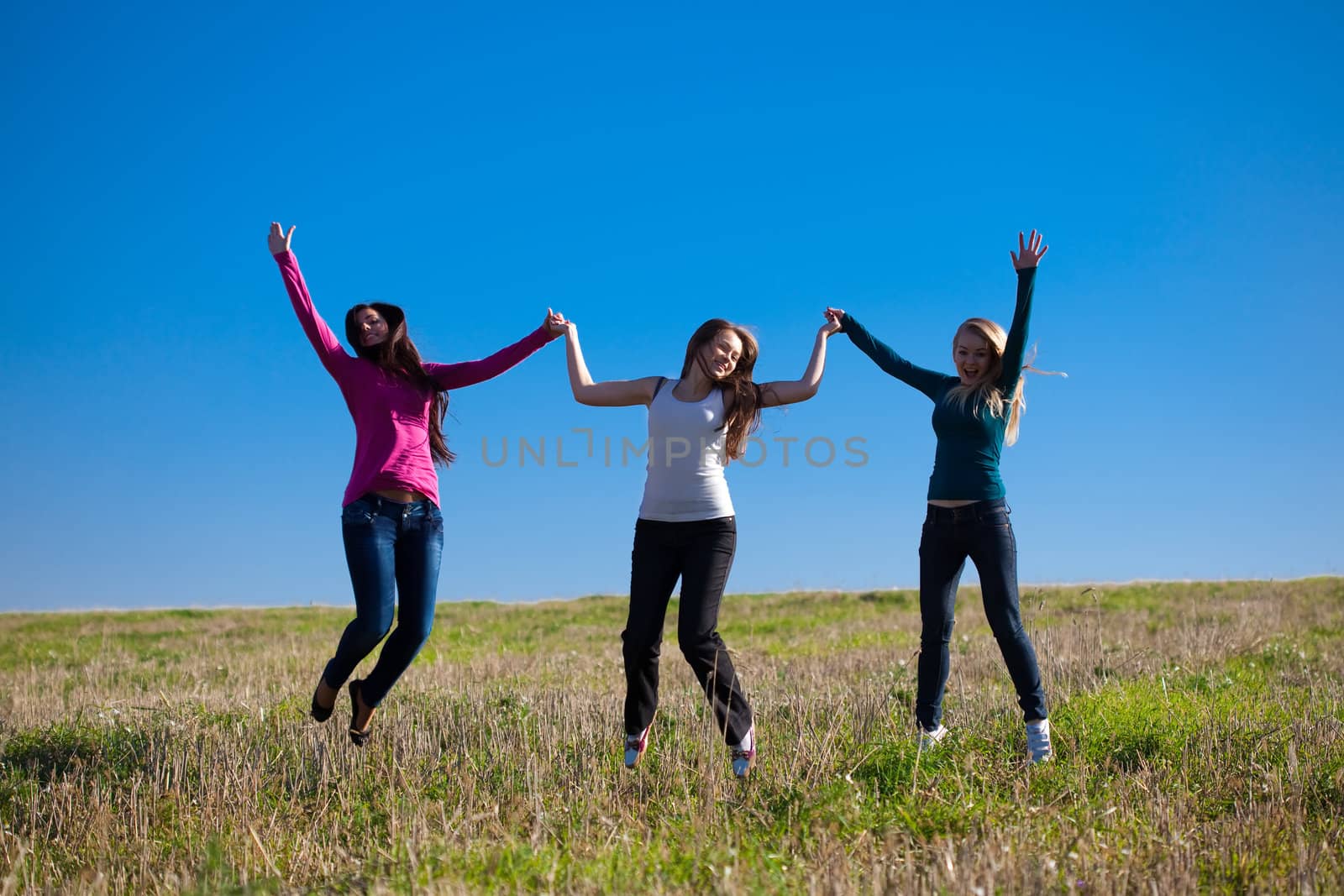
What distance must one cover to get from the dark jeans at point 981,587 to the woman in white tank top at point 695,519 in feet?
3.50

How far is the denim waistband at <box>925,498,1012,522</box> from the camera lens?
216 inches

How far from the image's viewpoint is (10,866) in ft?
14.0

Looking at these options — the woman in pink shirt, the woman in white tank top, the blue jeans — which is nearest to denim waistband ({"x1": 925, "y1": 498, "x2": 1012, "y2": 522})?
the woman in white tank top

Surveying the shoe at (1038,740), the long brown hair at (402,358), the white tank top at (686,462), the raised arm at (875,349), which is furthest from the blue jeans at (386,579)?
the shoe at (1038,740)

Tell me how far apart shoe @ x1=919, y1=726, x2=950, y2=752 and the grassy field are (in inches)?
2.7

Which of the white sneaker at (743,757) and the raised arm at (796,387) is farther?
the raised arm at (796,387)

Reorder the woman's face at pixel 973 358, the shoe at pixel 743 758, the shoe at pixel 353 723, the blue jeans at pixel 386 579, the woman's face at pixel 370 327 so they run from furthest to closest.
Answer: the woman's face at pixel 370 327, the shoe at pixel 353 723, the woman's face at pixel 973 358, the blue jeans at pixel 386 579, the shoe at pixel 743 758

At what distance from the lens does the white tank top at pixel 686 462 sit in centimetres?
519

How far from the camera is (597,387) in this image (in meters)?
5.71

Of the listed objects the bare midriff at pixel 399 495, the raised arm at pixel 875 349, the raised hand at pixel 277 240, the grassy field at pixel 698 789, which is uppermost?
the raised hand at pixel 277 240

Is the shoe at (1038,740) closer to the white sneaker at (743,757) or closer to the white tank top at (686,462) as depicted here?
the white sneaker at (743,757)

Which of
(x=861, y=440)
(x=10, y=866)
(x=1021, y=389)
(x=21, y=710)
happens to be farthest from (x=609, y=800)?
(x=21, y=710)

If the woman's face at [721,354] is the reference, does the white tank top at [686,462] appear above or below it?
below

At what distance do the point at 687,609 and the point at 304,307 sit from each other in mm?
3033
